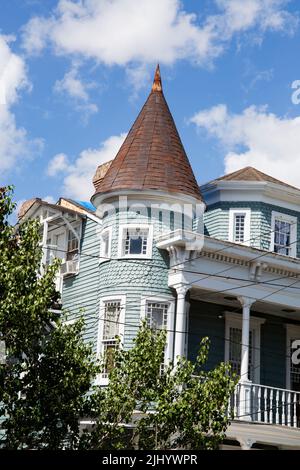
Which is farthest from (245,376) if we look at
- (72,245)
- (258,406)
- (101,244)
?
(72,245)

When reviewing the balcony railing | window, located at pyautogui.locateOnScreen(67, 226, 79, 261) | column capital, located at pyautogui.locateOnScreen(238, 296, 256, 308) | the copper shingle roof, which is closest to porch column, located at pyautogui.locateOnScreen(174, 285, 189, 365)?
column capital, located at pyautogui.locateOnScreen(238, 296, 256, 308)

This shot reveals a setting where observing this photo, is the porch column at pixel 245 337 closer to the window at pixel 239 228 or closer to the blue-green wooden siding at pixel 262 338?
the blue-green wooden siding at pixel 262 338

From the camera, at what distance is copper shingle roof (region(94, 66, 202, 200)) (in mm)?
26703

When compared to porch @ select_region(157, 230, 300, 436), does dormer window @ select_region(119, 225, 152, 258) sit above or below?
above

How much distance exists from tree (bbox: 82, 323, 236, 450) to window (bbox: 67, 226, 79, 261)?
9.80 metres

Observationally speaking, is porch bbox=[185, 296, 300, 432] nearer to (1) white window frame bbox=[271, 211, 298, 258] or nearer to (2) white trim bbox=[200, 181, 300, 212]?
(1) white window frame bbox=[271, 211, 298, 258]

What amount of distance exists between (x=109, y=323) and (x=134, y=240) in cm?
256

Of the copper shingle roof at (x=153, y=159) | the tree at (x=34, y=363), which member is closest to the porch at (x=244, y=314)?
the copper shingle roof at (x=153, y=159)

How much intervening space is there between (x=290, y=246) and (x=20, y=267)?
13753 mm

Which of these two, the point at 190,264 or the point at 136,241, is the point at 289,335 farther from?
the point at 136,241

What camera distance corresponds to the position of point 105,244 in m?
27.4

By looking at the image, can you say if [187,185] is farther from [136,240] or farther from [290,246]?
[290,246]

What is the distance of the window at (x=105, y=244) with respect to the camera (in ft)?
88.2

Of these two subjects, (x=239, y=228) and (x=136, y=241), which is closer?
(x=136, y=241)
